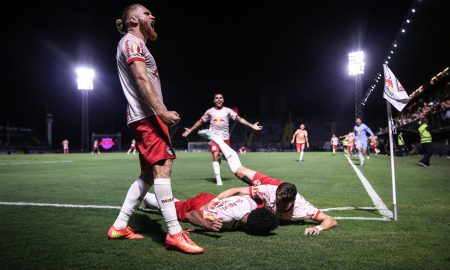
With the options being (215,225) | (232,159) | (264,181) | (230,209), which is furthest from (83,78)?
(215,225)

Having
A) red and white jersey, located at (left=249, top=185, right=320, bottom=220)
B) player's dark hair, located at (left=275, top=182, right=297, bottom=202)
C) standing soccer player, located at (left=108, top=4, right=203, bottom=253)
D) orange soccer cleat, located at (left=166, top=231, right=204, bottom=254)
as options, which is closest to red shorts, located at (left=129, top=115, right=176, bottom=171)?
standing soccer player, located at (left=108, top=4, right=203, bottom=253)

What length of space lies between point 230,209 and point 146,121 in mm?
1403

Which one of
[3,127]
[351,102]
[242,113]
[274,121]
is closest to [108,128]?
[3,127]

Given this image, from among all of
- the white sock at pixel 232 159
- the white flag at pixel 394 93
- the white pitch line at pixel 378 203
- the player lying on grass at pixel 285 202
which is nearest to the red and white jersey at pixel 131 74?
the player lying on grass at pixel 285 202

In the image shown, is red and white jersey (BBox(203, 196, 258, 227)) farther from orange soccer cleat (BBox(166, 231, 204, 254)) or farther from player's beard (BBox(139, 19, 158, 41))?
player's beard (BBox(139, 19, 158, 41))

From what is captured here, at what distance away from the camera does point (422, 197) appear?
700 centimetres

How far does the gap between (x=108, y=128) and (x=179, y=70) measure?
697 inches

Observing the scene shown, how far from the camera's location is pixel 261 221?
151 inches

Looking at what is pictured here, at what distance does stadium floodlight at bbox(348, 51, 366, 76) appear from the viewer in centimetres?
3891

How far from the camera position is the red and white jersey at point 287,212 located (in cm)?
445

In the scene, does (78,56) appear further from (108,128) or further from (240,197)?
(240,197)

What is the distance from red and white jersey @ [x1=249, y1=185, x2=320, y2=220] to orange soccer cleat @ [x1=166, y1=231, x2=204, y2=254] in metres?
1.41

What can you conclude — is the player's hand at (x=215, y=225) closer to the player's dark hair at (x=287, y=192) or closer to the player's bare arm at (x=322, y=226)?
the player's dark hair at (x=287, y=192)

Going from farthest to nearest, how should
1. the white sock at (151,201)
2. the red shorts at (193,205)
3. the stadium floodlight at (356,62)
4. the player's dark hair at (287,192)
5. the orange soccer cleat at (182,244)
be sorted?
the stadium floodlight at (356,62) < the white sock at (151,201) < the red shorts at (193,205) < the player's dark hair at (287,192) < the orange soccer cleat at (182,244)
